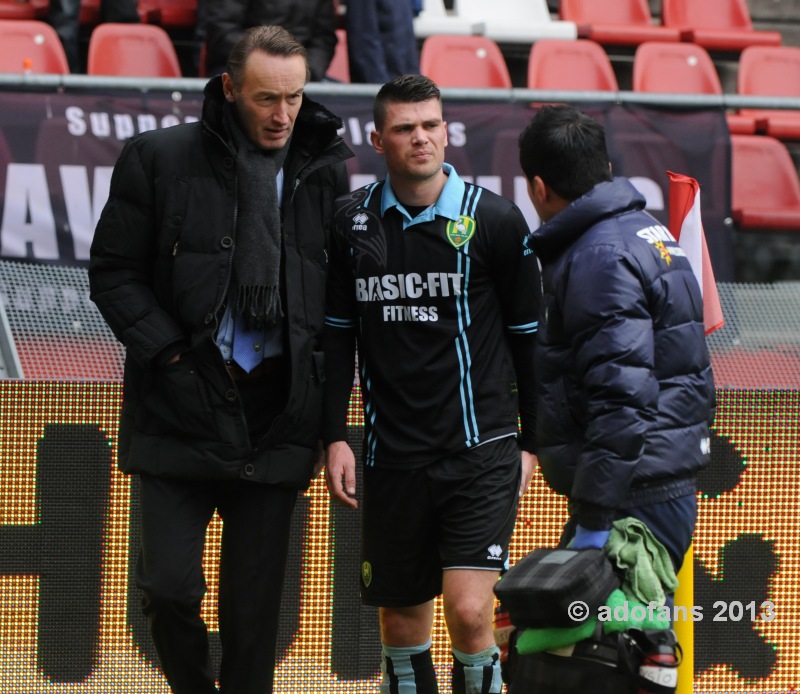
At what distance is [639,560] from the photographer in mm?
3193

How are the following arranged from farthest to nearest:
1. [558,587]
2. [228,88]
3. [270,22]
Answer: [270,22]
[228,88]
[558,587]

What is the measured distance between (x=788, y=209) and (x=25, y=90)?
528 cm

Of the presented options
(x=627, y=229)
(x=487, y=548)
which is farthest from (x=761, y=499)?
(x=627, y=229)

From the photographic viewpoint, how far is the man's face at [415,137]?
13.2 ft

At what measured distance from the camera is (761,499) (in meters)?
4.75

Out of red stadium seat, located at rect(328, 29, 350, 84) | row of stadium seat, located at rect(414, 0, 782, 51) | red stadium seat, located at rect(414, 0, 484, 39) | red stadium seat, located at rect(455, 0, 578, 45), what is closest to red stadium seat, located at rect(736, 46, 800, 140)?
row of stadium seat, located at rect(414, 0, 782, 51)

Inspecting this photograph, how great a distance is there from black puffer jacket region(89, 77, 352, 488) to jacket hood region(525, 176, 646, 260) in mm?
904

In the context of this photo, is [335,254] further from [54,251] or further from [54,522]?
[54,251]

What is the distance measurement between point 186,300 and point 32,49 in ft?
19.3

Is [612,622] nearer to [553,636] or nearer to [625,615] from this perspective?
[625,615]

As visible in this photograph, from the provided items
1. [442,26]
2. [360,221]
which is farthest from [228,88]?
[442,26]

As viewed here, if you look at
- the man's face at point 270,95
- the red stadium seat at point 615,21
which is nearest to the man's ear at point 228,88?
the man's face at point 270,95

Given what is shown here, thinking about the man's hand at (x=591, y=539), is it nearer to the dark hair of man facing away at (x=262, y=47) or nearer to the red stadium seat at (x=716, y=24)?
the dark hair of man facing away at (x=262, y=47)

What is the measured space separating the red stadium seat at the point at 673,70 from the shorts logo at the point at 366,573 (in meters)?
6.79
